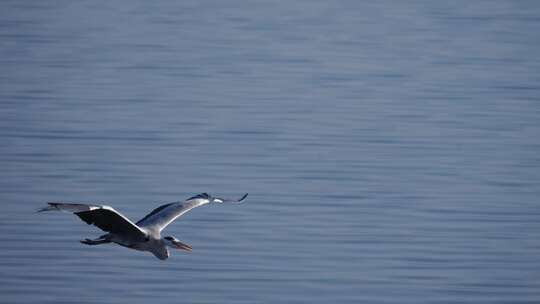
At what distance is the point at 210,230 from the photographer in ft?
34.1

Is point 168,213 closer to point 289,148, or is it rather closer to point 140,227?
point 140,227

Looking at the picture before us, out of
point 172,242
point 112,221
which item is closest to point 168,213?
point 172,242

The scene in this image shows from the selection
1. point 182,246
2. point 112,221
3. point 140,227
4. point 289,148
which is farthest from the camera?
point 289,148

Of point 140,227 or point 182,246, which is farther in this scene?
point 182,246

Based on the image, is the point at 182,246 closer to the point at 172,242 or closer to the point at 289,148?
the point at 172,242

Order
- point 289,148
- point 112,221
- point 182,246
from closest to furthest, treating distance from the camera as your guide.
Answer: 1. point 112,221
2. point 182,246
3. point 289,148

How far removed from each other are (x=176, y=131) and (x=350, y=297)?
18.4 ft

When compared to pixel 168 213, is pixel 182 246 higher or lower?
lower

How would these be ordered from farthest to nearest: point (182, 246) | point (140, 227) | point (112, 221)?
1. point (182, 246)
2. point (140, 227)
3. point (112, 221)

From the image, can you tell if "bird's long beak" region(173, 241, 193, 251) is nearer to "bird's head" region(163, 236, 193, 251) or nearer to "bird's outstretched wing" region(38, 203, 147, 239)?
"bird's head" region(163, 236, 193, 251)

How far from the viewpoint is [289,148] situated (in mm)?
13367

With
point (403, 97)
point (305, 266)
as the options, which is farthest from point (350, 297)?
point (403, 97)

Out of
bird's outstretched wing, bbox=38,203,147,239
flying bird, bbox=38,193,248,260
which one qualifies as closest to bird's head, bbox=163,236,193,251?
flying bird, bbox=38,193,248,260

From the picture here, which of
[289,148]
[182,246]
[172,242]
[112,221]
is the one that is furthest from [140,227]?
[289,148]
